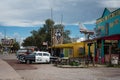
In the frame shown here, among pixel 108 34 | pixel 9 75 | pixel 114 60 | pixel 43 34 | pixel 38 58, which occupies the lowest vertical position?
pixel 9 75

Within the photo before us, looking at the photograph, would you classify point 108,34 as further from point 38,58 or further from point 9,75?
point 9,75

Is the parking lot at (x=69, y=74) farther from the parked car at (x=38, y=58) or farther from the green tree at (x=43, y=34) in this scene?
the green tree at (x=43, y=34)

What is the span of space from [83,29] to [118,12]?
11.3 m

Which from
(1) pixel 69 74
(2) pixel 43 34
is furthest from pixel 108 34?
(2) pixel 43 34

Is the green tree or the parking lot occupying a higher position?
the green tree

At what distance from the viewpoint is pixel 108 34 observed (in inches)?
1633

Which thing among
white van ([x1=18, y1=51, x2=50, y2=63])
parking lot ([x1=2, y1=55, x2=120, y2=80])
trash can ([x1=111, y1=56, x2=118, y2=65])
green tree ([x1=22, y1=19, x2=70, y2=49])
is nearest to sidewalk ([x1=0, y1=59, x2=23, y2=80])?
parking lot ([x1=2, y1=55, x2=120, y2=80])

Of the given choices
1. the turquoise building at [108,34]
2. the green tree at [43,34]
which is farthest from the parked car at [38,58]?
the green tree at [43,34]

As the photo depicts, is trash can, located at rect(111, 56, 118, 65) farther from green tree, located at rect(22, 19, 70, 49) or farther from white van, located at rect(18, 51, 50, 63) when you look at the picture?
green tree, located at rect(22, 19, 70, 49)

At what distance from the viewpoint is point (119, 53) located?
36.7 meters

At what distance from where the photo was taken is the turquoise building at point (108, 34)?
3721cm

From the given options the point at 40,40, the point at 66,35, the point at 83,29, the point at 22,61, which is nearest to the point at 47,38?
the point at 40,40

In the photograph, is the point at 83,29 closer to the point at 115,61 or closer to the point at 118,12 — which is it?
the point at 118,12

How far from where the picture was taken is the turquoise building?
3721 cm
